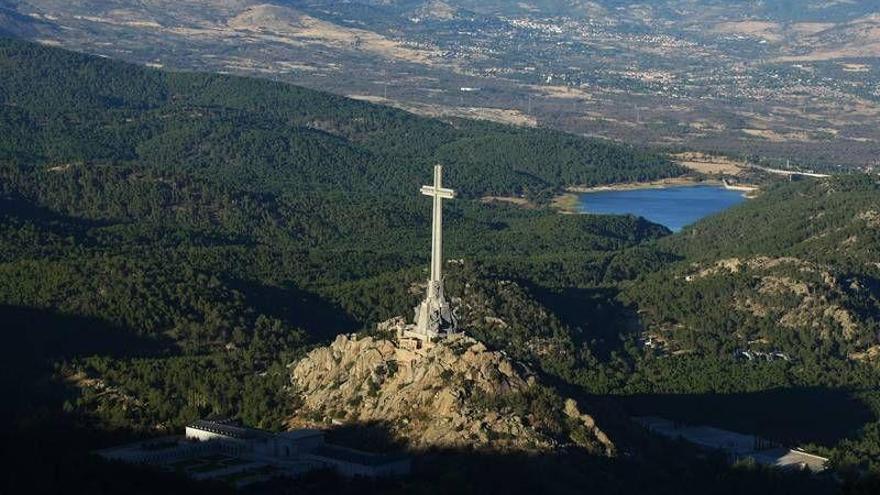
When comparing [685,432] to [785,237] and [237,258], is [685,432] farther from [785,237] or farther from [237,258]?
[785,237]

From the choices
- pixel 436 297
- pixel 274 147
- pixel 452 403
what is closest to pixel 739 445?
pixel 436 297

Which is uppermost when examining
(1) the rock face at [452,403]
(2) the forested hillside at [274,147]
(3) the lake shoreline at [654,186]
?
(1) the rock face at [452,403]

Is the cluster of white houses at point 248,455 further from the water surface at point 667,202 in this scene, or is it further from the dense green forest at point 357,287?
the water surface at point 667,202

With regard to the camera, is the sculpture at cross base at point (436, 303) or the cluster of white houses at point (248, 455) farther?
the sculpture at cross base at point (436, 303)

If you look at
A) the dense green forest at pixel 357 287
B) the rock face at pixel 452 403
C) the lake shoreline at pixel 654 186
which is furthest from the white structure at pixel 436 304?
the lake shoreline at pixel 654 186

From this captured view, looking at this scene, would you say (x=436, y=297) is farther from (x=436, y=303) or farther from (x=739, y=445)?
(x=739, y=445)

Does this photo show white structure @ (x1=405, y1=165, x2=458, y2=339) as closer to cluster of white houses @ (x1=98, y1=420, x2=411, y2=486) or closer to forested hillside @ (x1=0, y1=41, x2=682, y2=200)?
cluster of white houses @ (x1=98, y1=420, x2=411, y2=486)
